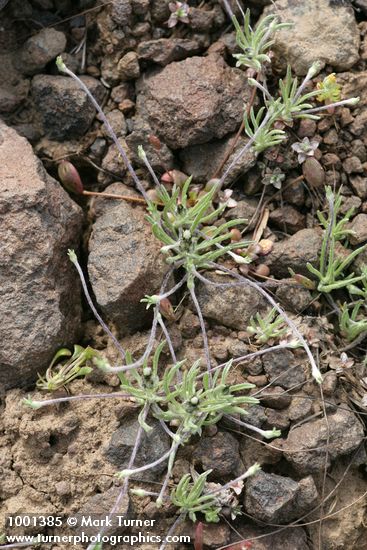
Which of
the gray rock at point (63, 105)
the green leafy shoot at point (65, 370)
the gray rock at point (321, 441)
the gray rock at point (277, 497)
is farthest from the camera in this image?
the gray rock at point (63, 105)

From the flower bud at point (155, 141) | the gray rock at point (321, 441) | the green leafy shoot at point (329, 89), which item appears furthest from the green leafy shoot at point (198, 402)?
the green leafy shoot at point (329, 89)

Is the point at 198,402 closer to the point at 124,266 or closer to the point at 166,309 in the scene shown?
the point at 166,309

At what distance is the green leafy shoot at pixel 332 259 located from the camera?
3.83 m

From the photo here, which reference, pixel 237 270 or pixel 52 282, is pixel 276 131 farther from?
pixel 52 282

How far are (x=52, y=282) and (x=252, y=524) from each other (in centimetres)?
166

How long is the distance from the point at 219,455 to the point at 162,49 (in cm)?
239

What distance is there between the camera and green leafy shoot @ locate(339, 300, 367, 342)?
3.81 m

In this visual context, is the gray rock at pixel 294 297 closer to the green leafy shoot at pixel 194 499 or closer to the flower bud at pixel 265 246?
the flower bud at pixel 265 246

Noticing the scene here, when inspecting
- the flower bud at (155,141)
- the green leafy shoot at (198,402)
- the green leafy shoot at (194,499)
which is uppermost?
the flower bud at (155,141)

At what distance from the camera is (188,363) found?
Answer: 381 centimetres

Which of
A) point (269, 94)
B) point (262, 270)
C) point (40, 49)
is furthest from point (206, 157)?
point (40, 49)

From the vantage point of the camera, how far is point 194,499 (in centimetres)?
346

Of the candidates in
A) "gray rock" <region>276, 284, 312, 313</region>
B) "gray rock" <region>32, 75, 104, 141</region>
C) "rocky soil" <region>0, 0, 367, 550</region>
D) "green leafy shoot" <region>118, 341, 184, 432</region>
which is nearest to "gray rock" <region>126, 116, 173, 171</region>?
"rocky soil" <region>0, 0, 367, 550</region>

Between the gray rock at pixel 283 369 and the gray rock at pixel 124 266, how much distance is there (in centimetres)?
72
